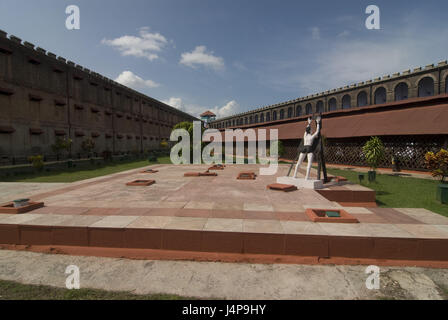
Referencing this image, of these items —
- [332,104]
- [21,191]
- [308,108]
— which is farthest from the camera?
[308,108]

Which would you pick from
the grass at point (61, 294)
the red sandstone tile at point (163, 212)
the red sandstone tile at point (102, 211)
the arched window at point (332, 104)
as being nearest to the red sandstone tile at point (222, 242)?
the grass at point (61, 294)

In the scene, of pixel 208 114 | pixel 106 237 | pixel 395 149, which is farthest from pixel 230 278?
pixel 208 114

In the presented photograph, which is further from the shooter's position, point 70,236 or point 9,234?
point 9,234

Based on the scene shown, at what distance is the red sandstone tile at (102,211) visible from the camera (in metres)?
6.28

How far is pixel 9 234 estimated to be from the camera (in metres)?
5.51

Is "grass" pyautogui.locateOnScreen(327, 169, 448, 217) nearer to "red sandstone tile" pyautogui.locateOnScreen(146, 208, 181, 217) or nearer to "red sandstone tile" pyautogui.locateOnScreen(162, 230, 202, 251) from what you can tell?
"red sandstone tile" pyautogui.locateOnScreen(162, 230, 202, 251)

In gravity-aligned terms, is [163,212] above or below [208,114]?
below

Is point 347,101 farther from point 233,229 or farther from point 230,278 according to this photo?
point 230,278

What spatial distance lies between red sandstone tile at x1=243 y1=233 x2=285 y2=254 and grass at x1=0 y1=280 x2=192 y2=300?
180 centimetres

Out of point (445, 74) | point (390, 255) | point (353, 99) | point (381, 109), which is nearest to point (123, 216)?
point (390, 255)

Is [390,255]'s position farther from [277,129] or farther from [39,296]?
[277,129]

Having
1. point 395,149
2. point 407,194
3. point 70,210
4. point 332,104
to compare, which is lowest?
point 407,194

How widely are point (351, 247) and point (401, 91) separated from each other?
43.8 m
